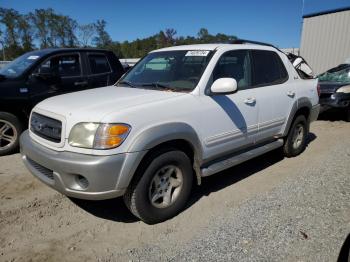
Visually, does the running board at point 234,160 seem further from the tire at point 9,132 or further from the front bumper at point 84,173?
the tire at point 9,132

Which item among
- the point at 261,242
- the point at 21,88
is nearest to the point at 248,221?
the point at 261,242

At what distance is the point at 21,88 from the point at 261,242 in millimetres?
4654

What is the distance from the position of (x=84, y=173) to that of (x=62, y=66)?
13.2 feet

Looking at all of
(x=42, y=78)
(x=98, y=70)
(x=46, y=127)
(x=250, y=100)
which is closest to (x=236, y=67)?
(x=250, y=100)

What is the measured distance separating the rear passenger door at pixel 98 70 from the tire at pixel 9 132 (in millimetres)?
1603

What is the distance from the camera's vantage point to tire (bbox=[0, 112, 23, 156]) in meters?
5.63

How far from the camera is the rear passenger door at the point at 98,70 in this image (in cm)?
674

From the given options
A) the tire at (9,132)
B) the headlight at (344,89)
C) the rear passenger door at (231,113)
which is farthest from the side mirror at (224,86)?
the headlight at (344,89)

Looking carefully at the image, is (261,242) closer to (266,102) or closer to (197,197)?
(197,197)

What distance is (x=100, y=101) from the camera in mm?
3512

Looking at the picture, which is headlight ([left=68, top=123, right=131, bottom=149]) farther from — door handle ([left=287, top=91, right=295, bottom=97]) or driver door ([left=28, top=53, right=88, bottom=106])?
driver door ([left=28, top=53, right=88, bottom=106])

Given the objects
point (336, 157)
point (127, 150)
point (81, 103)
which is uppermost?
point (81, 103)

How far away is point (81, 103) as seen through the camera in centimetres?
350

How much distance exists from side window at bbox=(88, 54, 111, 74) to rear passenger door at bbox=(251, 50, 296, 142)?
133 inches
